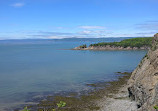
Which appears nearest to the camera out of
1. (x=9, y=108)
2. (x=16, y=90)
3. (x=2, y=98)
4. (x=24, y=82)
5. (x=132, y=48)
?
(x=9, y=108)

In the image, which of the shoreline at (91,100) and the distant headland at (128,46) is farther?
the distant headland at (128,46)

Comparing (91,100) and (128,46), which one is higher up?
(128,46)

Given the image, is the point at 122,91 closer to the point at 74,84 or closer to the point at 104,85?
the point at 104,85

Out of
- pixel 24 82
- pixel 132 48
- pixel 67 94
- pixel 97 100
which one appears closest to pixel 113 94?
pixel 97 100

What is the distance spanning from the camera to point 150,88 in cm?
2103

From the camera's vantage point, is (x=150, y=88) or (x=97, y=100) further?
(x=97, y=100)

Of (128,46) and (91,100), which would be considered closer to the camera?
(91,100)

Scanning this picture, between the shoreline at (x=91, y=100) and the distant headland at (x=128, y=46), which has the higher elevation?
the distant headland at (x=128, y=46)

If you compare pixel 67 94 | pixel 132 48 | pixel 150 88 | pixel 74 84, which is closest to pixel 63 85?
pixel 74 84

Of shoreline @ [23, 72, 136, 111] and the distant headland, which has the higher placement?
the distant headland

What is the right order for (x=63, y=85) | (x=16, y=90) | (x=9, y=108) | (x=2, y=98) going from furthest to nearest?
1. (x=63, y=85)
2. (x=16, y=90)
3. (x=2, y=98)
4. (x=9, y=108)

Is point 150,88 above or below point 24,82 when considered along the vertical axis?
above

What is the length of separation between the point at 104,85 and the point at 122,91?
6.03 m

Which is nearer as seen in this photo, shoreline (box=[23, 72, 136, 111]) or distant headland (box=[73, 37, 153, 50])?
shoreline (box=[23, 72, 136, 111])
